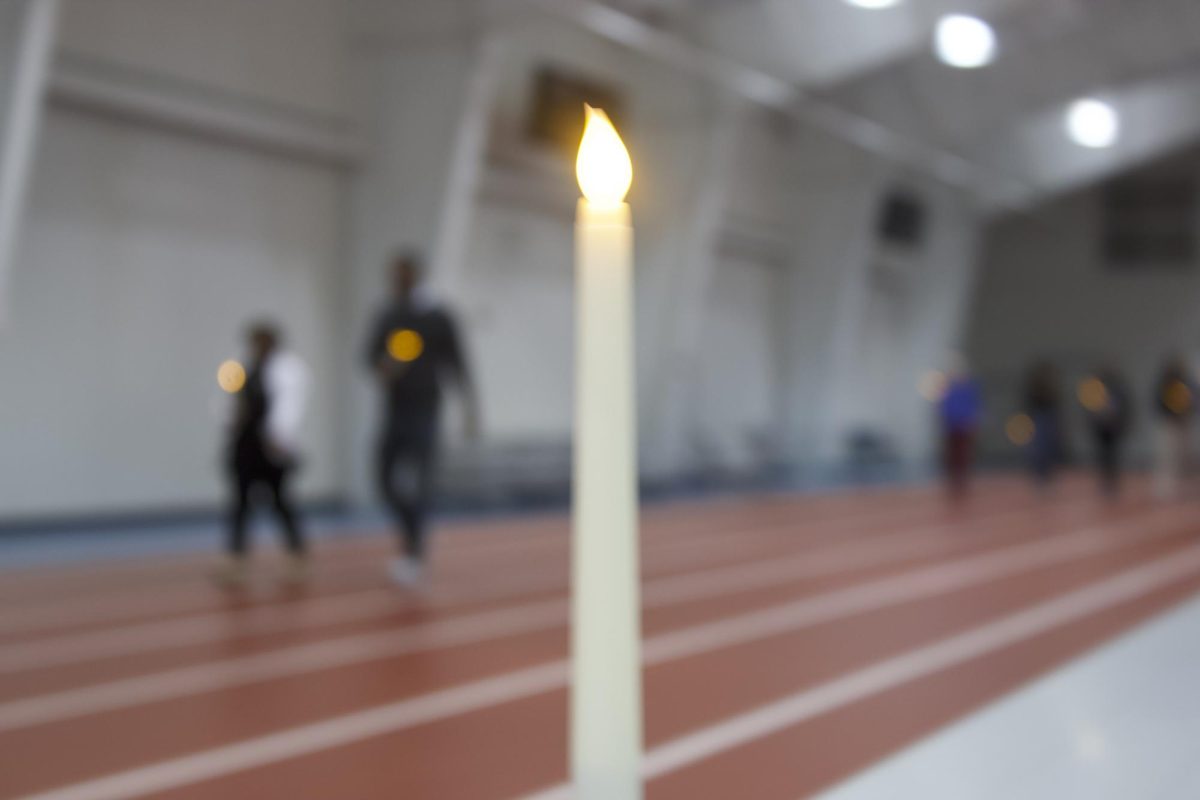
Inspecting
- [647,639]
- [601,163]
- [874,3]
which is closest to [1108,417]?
[874,3]

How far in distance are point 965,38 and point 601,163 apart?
677 inches

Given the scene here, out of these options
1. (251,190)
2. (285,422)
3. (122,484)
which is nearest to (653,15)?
(251,190)

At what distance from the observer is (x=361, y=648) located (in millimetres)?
6238

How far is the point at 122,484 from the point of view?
1334cm

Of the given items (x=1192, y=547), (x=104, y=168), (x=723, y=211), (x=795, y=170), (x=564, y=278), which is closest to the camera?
(x=1192, y=547)

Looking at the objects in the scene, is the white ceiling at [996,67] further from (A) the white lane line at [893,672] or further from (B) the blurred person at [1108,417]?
(A) the white lane line at [893,672]

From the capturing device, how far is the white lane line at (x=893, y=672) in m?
4.22

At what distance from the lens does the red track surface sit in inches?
160

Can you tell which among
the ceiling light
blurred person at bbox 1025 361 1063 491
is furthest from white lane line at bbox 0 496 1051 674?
blurred person at bbox 1025 361 1063 491

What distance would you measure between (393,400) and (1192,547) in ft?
21.5

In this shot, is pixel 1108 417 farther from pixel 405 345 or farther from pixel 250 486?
pixel 250 486

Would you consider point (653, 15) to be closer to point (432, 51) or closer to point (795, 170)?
point (432, 51)

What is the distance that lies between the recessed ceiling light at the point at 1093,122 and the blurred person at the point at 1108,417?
5.24 m

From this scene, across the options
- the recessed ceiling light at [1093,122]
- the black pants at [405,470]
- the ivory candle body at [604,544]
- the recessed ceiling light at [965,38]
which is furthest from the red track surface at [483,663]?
the recessed ceiling light at [1093,122]
